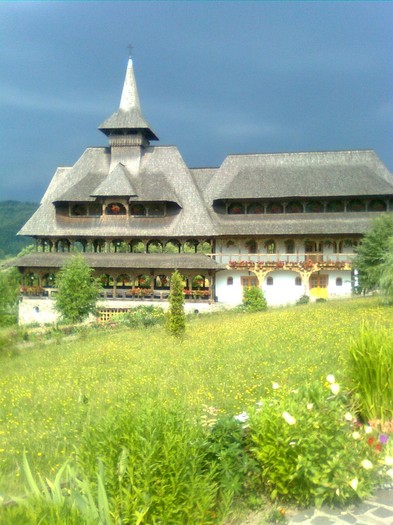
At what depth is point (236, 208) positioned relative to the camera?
1417 inches

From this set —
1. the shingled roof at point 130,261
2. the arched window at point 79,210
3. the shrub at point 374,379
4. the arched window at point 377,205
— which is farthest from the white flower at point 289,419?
the arched window at point 79,210

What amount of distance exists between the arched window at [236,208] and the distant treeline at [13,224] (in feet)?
173

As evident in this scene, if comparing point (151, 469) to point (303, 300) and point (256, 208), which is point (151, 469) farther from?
point (256, 208)

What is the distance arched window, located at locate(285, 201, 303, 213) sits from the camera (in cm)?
3531

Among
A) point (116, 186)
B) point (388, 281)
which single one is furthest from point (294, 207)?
point (388, 281)

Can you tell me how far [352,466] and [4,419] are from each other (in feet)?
21.3

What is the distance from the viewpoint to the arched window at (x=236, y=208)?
3581 cm

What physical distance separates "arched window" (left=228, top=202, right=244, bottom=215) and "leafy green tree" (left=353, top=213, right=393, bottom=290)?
958 cm

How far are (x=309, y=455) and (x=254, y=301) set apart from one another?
2331 cm

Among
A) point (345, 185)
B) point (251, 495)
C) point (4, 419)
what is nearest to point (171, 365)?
point (4, 419)

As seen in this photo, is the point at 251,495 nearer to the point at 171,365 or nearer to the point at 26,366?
the point at 171,365

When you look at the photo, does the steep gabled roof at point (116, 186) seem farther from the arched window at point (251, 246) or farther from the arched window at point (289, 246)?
the arched window at point (289, 246)

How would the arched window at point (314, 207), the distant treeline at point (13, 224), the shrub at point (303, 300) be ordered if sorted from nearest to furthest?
1. the shrub at point (303, 300)
2. the arched window at point (314, 207)
3. the distant treeline at point (13, 224)

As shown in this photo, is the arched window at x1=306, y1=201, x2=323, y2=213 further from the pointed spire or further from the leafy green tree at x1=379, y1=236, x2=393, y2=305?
the leafy green tree at x1=379, y1=236, x2=393, y2=305
